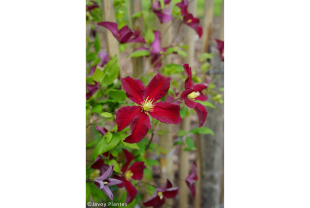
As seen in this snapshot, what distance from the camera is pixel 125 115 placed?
494 millimetres

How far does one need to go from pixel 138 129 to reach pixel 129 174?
0.24 meters

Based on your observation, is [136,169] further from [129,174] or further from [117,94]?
[117,94]

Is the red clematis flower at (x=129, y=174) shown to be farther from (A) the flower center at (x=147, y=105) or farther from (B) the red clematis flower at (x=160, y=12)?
(B) the red clematis flower at (x=160, y=12)

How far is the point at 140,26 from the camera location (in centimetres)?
89

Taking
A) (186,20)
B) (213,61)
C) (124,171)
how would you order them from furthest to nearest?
(213,61) < (186,20) < (124,171)

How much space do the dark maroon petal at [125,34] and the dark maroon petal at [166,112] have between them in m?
0.25

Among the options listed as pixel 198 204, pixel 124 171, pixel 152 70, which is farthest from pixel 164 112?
pixel 198 204

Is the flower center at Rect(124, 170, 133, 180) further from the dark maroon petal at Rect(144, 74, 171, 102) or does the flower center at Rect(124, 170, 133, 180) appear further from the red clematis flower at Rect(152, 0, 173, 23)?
the red clematis flower at Rect(152, 0, 173, 23)

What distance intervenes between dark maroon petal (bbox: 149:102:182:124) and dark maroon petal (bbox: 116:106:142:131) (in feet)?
0.12

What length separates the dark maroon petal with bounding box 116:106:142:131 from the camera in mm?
486

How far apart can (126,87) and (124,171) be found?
0.88 ft

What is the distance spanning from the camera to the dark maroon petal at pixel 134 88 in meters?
0.51

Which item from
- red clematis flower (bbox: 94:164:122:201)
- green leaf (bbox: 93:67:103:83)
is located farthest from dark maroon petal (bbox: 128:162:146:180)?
green leaf (bbox: 93:67:103:83)

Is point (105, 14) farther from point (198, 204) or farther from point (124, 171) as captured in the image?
point (198, 204)
